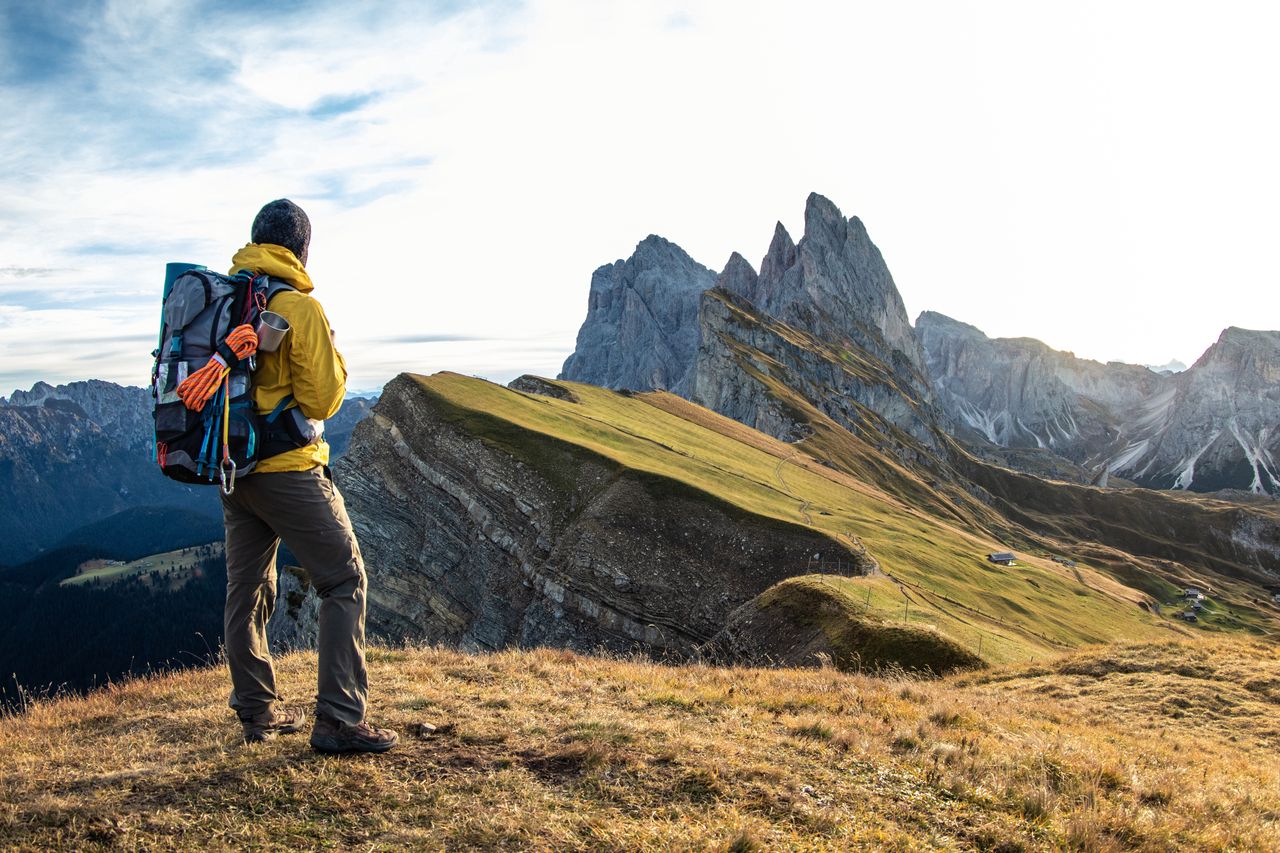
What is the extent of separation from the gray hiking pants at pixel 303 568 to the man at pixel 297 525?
0.01 meters

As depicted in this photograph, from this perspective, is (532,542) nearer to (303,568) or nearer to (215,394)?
(303,568)

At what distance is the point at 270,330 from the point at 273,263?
90 cm

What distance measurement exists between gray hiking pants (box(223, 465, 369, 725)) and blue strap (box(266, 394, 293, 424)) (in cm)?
56

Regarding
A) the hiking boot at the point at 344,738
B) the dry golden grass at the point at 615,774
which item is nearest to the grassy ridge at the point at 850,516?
the dry golden grass at the point at 615,774

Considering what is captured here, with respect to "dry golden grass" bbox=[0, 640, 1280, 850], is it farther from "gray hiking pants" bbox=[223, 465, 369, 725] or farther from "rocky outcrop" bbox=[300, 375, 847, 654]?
"rocky outcrop" bbox=[300, 375, 847, 654]

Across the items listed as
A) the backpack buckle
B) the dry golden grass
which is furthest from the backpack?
the dry golden grass

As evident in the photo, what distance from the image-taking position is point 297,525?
7176 mm

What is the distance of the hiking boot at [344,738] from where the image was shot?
715cm

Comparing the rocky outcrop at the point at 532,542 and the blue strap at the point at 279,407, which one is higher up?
the blue strap at the point at 279,407

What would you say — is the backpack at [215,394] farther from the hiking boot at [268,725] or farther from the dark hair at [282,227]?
the hiking boot at [268,725]

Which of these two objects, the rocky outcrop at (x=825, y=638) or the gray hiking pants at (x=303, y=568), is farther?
the rocky outcrop at (x=825, y=638)

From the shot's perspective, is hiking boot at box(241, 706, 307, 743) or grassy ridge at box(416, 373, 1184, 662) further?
grassy ridge at box(416, 373, 1184, 662)

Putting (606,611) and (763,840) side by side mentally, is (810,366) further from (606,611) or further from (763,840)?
(763,840)

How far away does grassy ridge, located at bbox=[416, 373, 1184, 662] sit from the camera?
4753 centimetres
